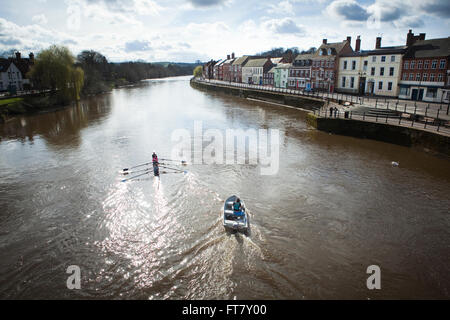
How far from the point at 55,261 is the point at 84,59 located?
351ft

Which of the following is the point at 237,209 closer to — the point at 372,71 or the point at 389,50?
the point at 372,71

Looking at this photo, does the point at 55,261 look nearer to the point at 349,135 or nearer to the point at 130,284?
the point at 130,284

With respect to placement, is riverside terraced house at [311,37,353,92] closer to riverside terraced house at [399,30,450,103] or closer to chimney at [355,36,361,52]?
chimney at [355,36,361,52]

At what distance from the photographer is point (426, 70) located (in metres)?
38.0

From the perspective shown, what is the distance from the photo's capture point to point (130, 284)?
1030 centimetres

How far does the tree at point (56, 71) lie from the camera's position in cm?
4922

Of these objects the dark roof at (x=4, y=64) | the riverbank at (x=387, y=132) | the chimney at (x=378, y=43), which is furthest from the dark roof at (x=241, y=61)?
the dark roof at (x=4, y=64)

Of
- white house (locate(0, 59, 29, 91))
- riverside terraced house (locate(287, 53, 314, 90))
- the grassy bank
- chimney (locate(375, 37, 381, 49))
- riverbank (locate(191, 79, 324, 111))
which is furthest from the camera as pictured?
white house (locate(0, 59, 29, 91))

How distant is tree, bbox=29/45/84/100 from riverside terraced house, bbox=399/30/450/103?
5327 centimetres

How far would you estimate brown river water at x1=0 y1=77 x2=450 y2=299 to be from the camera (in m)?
10.2

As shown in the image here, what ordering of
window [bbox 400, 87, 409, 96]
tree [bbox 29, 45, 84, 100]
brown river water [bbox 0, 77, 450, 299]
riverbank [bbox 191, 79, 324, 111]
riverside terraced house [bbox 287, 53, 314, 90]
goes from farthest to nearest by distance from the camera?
1. riverside terraced house [bbox 287, 53, 314, 90]
2. tree [bbox 29, 45, 84, 100]
3. riverbank [bbox 191, 79, 324, 111]
4. window [bbox 400, 87, 409, 96]
5. brown river water [bbox 0, 77, 450, 299]

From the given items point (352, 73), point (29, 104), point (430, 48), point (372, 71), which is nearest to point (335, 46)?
point (352, 73)

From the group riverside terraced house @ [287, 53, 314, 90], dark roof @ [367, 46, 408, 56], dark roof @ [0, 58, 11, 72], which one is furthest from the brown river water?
dark roof @ [0, 58, 11, 72]

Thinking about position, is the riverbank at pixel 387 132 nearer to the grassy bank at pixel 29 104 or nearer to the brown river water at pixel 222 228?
the brown river water at pixel 222 228
